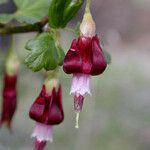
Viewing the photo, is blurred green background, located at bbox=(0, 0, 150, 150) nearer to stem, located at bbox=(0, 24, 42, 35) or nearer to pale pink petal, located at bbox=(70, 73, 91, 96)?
stem, located at bbox=(0, 24, 42, 35)

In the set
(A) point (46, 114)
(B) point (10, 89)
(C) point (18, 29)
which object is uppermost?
(C) point (18, 29)

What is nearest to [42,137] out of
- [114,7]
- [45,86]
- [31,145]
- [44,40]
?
[45,86]

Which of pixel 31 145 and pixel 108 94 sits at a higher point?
pixel 108 94

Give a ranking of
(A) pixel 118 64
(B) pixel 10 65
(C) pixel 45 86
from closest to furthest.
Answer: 1. (C) pixel 45 86
2. (B) pixel 10 65
3. (A) pixel 118 64

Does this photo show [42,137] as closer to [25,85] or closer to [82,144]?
[82,144]

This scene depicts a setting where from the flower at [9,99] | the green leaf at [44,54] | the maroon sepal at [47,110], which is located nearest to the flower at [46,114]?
the maroon sepal at [47,110]

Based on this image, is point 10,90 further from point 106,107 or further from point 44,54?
point 106,107

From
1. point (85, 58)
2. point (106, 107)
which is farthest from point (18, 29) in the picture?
point (106, 107)
